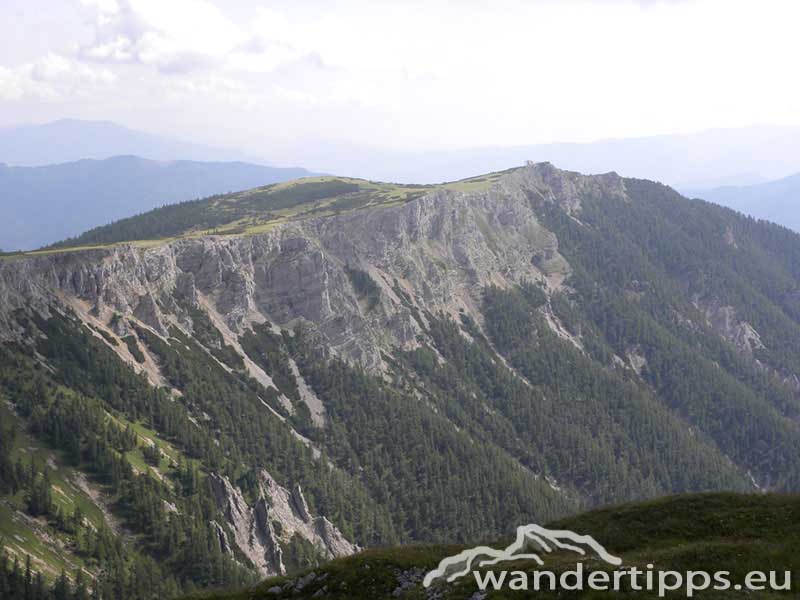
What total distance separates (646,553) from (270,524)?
105352mm

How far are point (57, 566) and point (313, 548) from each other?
5812cm

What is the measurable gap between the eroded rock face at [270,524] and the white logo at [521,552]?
3405 inches

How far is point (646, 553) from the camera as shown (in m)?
55.7

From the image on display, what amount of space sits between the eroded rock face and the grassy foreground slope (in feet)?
240

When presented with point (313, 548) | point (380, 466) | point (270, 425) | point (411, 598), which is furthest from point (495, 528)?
point (411, 598)

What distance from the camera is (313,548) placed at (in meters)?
145

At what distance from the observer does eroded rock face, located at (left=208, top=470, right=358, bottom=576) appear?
136375 millimetres

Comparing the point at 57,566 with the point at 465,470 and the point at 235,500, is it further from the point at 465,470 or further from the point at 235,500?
the point at 465,470

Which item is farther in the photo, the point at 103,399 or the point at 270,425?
the point at 270,425

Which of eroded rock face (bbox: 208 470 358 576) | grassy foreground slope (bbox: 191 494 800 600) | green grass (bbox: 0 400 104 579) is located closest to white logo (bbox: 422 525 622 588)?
grassy foreground slope (bbox: 191 494 800 600)

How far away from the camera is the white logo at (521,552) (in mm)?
55719

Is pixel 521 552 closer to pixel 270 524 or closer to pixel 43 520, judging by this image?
pixel 43 520

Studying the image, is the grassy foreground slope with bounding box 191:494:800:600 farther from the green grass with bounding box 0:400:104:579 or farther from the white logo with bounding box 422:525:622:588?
the green grass with bounding box 0:400:104:579

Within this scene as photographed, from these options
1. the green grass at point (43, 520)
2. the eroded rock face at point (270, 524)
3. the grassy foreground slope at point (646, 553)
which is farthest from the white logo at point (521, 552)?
the eroded rock face at point (270, 524)
